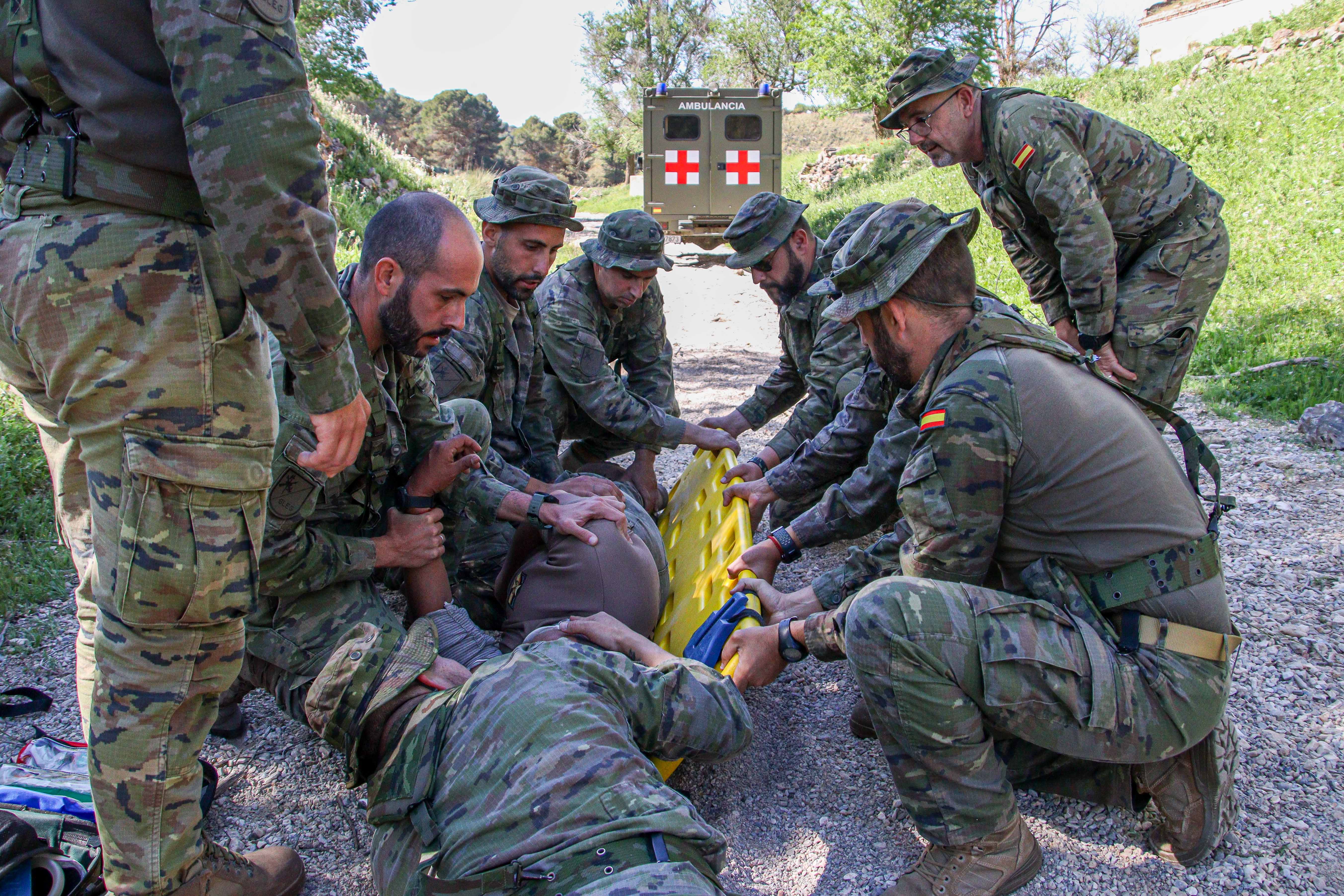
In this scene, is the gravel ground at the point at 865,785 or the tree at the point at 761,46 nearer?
the gravel ground at the point at 865,785

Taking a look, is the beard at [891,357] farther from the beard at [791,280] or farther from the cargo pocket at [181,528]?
the beard at [791,280]

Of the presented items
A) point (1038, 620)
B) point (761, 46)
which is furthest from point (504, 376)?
point (761, 46)

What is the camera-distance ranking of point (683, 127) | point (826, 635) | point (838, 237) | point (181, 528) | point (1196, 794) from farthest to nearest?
point (683, 127)
point (838, 237)
point (826, 635)
point (1196, 794)
point (181, 528)

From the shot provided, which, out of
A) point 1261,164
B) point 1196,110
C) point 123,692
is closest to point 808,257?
point 123,692

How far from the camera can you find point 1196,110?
11.1 m

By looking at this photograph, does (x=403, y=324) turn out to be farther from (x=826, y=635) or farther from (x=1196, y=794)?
(x=1196, y=794)

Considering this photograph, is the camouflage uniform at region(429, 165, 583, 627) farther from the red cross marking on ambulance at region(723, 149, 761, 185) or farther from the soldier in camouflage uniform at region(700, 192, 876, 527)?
the red cross marking on ambulance at region(723, 149, 761, 185)

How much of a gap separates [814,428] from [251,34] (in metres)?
3.14

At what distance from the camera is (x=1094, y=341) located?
4043 mm

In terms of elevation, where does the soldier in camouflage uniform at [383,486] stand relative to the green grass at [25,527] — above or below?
above

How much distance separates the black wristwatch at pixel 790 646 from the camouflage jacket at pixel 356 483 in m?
1.19

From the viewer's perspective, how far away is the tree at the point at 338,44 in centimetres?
2678

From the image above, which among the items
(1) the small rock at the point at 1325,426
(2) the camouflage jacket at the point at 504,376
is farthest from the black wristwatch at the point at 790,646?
(1) the small rock at the point at 1325,426

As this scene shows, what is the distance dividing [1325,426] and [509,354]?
14.3 ft
